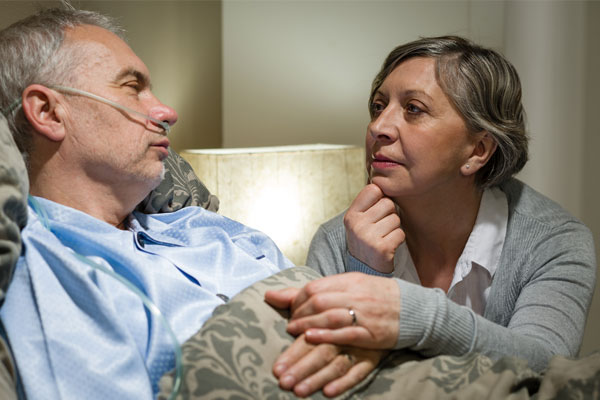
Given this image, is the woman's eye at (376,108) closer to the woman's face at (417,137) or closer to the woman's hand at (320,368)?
the woman's face at (417,137)

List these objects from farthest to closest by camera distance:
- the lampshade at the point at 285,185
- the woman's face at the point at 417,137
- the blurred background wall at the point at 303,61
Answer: the blurred background wall at the point at 303,61 < the lampshade at the point at 285,185 < the woman's face at the point at 417,137

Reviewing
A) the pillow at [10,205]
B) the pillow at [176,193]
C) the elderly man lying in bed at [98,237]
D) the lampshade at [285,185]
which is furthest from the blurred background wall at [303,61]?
the pillow at [10,205]

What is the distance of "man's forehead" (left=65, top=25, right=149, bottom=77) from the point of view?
1.38 meters

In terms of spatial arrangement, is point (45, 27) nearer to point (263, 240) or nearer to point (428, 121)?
point (263, 240)

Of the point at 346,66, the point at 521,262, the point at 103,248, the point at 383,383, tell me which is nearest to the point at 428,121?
the point at 521,262

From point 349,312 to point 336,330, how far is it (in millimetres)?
36

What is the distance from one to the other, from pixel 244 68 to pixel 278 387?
2.06m

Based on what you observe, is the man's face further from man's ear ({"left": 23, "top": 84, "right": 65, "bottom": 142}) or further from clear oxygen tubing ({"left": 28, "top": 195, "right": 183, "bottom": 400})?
clear oxygen tubing ({"left": 28, "top": 195, "right": 183, "bottom": 400})

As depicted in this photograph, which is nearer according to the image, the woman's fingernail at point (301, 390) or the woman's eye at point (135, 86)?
the woman's fingernail at point (301, 390)

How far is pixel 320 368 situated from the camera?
1.06 metres

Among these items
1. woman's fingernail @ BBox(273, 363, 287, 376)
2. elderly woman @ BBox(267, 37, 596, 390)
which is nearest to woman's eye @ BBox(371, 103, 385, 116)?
elderly woman @ BBox(267, 37, 596, 390)

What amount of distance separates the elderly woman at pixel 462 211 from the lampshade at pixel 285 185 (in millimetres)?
454

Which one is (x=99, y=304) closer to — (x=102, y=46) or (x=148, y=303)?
(x=148, y=303)

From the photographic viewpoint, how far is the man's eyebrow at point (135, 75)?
1.41 m
